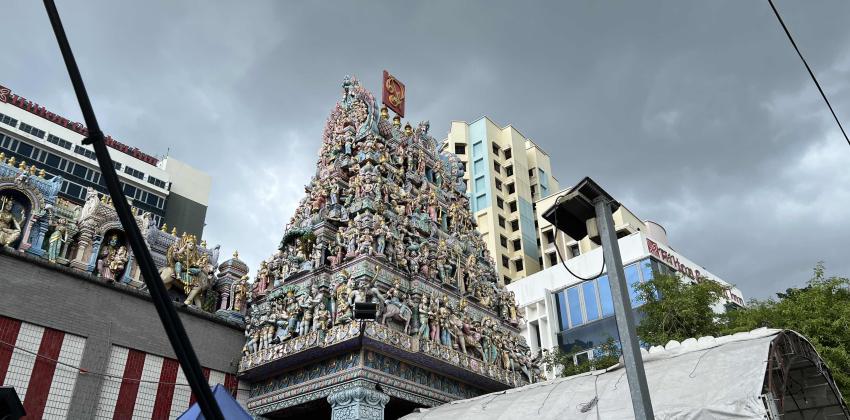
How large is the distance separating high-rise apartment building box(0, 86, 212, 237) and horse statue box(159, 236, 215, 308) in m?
29.1

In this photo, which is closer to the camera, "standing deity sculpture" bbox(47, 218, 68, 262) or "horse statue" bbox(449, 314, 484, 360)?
"standing deity sculpture" bbox(47, 218, 68, 262)

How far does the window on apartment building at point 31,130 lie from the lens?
52.4 metres

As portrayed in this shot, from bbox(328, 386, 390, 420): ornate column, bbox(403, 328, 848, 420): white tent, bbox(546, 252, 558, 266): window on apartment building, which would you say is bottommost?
bbox(403, 328, 848, 420): white tent

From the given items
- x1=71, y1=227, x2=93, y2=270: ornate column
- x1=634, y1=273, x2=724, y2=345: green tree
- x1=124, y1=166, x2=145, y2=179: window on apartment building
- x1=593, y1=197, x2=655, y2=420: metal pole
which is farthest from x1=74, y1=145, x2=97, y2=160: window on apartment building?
x1=593, y1=197, x2=655, y2=420: metal pole

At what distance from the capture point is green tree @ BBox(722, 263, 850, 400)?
18344 millimetres

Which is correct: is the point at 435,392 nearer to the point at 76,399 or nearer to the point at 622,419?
the point at 622,419

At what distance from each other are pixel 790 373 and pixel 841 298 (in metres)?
10.9

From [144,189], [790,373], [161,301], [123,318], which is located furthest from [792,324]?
[144,189]

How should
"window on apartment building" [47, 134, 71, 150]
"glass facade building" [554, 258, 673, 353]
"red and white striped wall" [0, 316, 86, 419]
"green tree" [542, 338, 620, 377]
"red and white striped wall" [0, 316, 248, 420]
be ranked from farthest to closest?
"window on apartment building" [47, 134, 71, 150] < "glass facade building" [554, 258, 673, 353] < "green tree" [542, 338, 620, 377] < "red and white striped wall" [0, 316, 248, 420] < "red and white striped wall" [0, 316, 86, 419]

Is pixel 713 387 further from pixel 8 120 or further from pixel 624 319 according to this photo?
pixel 8 120

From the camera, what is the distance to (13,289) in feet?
52.3

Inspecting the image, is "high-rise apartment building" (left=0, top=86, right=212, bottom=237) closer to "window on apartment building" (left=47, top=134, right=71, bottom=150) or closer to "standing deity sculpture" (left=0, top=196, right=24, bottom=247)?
"window on apartment building" (left=47, top=134, right=71, bottom=150)

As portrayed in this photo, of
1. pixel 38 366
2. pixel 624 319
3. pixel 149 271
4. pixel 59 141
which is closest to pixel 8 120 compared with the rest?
pixel 59 141

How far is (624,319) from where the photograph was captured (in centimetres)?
673
